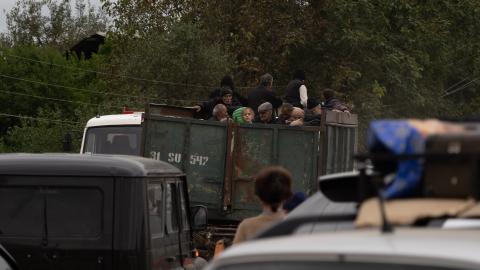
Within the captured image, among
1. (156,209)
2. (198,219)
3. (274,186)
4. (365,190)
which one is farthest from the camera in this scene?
(198,219)

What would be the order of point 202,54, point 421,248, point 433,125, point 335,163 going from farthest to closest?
point 202,54 < point 335,163 < point 433,125 < point 421,248

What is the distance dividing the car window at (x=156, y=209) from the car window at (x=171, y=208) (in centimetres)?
20

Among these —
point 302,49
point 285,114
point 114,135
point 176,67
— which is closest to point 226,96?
point 285,114

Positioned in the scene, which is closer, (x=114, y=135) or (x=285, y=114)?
(x=285, y=114)

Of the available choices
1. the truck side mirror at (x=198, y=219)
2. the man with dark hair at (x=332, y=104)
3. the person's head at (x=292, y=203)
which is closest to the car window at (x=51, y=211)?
the truck side mirror at (x=198, y=219)

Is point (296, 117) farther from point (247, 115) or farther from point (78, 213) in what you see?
point (78, 213)

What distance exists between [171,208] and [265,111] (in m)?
5.93

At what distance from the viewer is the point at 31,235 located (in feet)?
32.7

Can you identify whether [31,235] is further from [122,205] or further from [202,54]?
[202,54]

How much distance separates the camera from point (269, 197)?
7766 mm

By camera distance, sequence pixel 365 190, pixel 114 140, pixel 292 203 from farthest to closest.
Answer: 1. pixel 114 140
2. pixel 292 203
3. pixel 365 190

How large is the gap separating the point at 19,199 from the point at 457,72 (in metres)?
33.0

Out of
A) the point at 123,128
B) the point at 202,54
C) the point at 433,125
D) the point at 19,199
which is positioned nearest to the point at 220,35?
the point at 202,54

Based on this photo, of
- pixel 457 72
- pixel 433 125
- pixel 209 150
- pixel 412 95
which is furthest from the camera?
pixel 457 72
